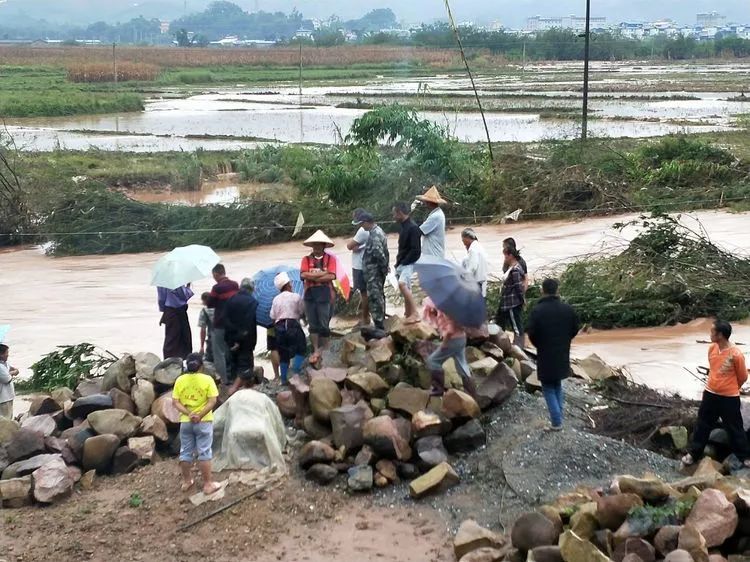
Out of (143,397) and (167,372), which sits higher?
(167,372)

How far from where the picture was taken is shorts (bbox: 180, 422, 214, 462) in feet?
26.3

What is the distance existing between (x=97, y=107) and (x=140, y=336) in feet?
125

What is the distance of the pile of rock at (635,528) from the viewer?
6.11 m

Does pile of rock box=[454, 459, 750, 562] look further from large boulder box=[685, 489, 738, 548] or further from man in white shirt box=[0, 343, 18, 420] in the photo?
man in white shirt box=[0, 343, 18, 420]

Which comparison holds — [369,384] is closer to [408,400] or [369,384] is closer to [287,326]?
[408,400]

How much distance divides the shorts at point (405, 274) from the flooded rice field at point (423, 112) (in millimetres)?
18388

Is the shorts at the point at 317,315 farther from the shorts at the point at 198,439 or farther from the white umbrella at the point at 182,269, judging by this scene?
the shorts at the point at 198,439

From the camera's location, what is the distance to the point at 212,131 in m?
40.6

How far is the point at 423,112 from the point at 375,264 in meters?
30.3

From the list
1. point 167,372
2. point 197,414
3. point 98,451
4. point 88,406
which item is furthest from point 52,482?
point 167,372

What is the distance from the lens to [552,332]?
310 inches

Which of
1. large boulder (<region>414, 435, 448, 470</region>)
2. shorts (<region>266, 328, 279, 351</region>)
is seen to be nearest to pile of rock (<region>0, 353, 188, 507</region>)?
shorts (<region>266, 328, 279, 351</region>)

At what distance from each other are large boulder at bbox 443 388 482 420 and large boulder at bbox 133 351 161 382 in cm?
309

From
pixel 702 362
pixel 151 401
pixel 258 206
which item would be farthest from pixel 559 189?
pixel 151 401
